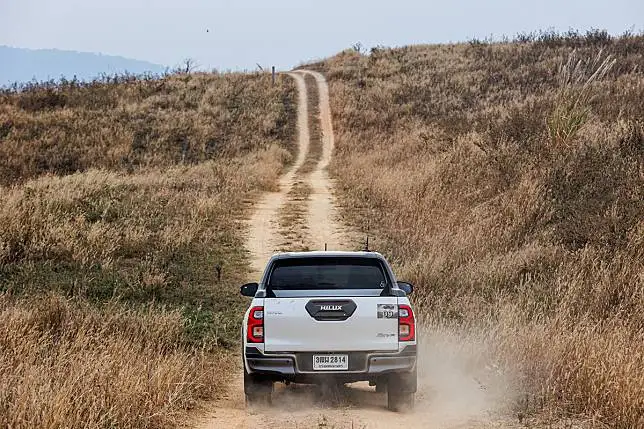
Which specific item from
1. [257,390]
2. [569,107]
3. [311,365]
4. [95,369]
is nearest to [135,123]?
[569,107]

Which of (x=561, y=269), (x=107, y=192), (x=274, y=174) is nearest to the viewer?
(x=561, y=269)

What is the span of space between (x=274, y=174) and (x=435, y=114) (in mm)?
14511

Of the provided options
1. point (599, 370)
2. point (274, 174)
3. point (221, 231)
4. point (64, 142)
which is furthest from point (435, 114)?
point (599, 370)

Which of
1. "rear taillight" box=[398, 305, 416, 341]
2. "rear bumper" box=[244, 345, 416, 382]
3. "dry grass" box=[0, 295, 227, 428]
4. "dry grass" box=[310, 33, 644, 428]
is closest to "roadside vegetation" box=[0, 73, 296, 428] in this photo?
"dry grass" box=[0, 295, 227, 428]

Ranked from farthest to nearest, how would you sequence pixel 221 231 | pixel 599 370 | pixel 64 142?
1. pixel 64 142
2. pixel 221 231
3. pixel 599 370

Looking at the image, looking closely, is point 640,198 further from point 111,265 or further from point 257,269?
point 111,265

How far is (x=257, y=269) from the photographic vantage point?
47.4 ft

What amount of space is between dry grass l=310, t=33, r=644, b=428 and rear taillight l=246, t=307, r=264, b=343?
272 cm

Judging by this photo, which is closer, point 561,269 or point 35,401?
point 35,401

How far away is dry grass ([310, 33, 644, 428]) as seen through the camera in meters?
7.27

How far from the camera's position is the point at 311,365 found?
662 cm

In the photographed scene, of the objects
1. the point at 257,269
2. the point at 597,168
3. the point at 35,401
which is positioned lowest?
the point at 257,269

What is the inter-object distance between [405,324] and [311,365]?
3.27ft

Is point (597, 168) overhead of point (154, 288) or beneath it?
overhead
